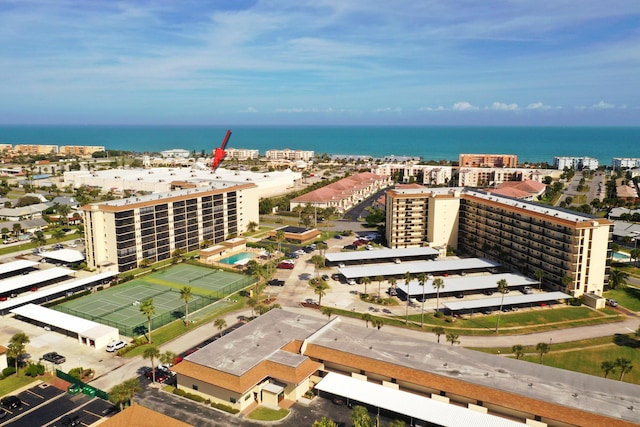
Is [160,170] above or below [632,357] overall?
above

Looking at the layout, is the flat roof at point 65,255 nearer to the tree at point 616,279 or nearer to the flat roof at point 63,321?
the flat roof at point 63,321

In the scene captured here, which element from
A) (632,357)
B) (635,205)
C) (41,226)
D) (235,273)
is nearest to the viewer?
(632,357)

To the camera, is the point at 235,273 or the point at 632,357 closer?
the point at 632,357

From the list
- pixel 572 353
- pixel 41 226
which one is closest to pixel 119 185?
pixel 41 226

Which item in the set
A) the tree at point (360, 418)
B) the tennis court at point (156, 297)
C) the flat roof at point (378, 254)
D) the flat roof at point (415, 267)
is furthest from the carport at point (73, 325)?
the flat roof at point (378, 254)

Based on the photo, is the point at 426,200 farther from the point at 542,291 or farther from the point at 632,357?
the point at 632,357

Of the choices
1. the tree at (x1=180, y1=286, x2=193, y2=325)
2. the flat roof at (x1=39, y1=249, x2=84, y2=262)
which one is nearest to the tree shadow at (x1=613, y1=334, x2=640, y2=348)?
the tree at (x1=180, y1=286, x2=193, y2=325)

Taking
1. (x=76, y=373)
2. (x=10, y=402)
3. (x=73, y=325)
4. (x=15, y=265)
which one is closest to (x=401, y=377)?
(x=76, y=373)
